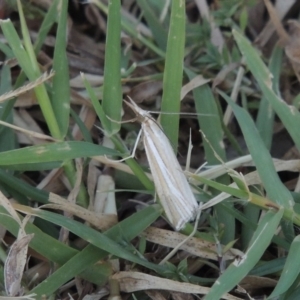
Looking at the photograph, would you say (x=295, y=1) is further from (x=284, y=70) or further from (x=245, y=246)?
(x=245, y=246)

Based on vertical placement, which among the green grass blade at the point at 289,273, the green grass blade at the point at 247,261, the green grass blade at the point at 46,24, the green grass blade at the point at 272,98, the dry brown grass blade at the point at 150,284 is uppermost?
the green grass blade at the point at 46,24

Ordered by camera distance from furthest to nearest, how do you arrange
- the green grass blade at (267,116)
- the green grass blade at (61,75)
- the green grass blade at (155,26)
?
the green grass blade at (155,26) → the green grass blade at (267,116) → the green grass blade at (61,75)

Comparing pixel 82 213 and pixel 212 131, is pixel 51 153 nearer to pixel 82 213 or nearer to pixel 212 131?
pixel 82 213

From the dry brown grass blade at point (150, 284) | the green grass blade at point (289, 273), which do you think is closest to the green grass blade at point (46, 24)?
the dry brown grass blade at point (150, 284)

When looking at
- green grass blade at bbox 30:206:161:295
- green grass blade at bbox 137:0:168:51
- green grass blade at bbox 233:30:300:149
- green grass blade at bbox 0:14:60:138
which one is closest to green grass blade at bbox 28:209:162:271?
green grass blade at bbox 30:206:161:295

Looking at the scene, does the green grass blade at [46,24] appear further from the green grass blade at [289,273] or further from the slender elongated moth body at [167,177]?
the green grass blade at [289,273]

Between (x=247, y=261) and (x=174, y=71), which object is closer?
(x=247, y=261)

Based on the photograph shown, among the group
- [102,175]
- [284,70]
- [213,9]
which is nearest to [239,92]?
[284,70]

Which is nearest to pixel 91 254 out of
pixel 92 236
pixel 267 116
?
pixel 92 236
